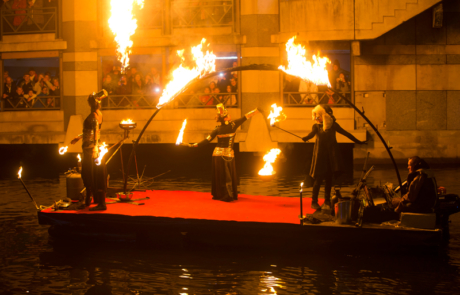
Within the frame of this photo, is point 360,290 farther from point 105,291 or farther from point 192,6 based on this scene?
point 192,6

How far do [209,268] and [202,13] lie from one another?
50.7 feet

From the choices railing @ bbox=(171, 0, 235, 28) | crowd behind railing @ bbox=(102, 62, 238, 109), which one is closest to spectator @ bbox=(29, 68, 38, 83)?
crowd behind railing @ bbox=(102, 62, 238, 109)

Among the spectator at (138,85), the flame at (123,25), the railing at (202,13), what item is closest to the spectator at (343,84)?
the railing at (202,13)

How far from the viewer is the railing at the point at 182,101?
67.9 ft

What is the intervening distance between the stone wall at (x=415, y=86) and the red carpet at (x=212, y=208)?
428 inches

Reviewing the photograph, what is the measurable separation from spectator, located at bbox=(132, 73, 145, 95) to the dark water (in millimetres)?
12274

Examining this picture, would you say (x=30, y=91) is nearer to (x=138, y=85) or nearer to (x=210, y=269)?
(x=138, y=85)

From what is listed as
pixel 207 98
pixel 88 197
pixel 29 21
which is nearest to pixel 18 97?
pixel 29 21

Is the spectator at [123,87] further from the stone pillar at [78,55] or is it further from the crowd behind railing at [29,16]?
the crowd behind railing at [29,16]

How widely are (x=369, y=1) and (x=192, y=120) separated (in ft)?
27.2

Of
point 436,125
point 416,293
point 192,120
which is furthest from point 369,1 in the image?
point 416,293

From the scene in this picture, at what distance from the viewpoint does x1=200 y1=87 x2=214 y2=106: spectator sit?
814 inches

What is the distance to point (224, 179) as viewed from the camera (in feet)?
32.3

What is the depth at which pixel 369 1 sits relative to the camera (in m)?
19.2
